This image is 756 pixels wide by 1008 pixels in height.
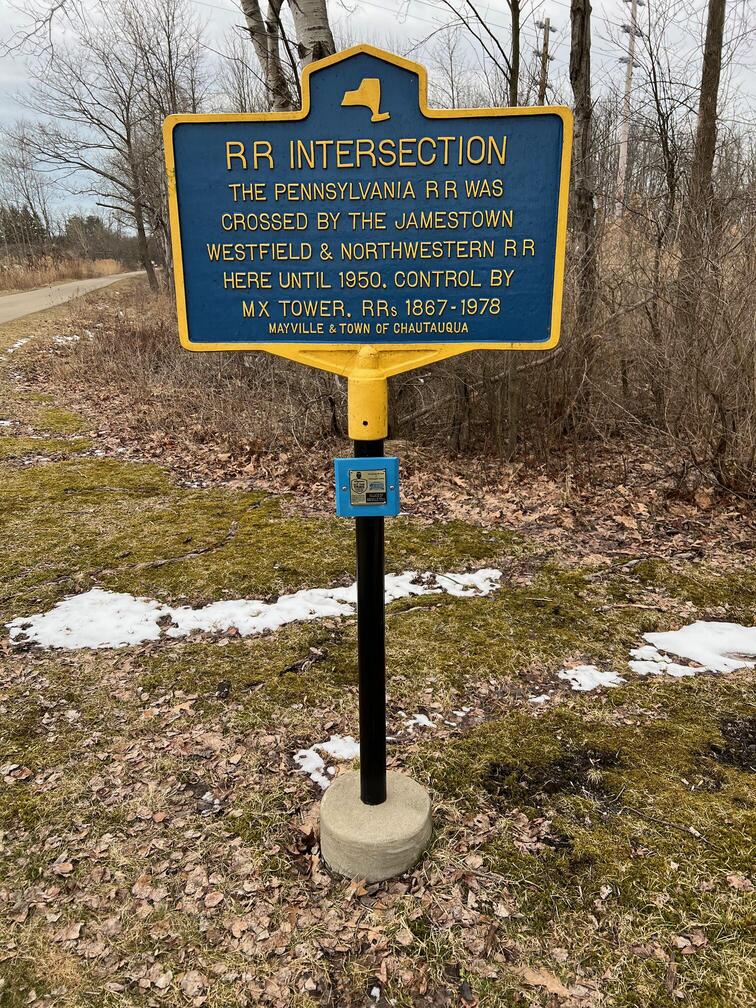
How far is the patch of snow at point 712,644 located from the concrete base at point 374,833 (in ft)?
6.18

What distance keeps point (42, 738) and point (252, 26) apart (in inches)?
391

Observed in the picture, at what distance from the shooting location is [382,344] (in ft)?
6.89

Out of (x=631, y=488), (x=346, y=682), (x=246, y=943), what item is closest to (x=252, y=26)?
(x=631, y=488)

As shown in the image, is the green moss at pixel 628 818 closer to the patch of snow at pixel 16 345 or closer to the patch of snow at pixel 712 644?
the patch of snow at pixel 712 644

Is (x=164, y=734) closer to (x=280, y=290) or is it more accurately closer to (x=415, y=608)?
(x=415, y=608)

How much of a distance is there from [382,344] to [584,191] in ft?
20.0

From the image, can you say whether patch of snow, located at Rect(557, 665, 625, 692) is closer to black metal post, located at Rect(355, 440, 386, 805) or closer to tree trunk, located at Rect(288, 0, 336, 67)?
black metal post, located at Rect(355, 440, 386, 805)

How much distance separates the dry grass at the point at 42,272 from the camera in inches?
1168

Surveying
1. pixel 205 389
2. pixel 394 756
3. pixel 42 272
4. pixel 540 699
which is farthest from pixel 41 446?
pixel 42 272

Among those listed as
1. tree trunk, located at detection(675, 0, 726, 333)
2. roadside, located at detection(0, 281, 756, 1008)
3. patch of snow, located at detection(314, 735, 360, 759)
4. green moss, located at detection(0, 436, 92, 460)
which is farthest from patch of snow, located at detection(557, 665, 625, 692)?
green moss, located at detection(0, 436, 92, 460)

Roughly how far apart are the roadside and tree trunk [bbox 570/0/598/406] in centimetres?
179

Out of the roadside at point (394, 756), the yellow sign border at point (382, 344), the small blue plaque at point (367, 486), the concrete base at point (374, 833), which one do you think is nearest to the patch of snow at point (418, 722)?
the roadside at point (394, 756)

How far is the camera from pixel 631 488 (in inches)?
239

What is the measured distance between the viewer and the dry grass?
29.7 m
